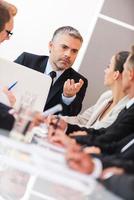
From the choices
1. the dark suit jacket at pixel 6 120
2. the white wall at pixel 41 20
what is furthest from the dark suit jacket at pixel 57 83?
the dark suit jacket at pixel 6 120

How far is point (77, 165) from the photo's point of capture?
877 mm

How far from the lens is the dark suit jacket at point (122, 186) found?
0.92m

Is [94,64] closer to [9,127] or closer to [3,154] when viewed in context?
[9,127]

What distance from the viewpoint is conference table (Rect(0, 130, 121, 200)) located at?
0.87 m

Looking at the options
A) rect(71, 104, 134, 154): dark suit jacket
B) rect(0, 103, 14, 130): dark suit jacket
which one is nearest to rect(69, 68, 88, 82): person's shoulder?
rect(71, 104, 134, 154): dark suit jacket

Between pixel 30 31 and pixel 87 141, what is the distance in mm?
1331

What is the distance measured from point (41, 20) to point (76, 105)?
0.67m

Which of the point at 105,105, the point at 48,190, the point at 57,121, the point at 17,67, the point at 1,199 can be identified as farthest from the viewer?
the point at 105,105

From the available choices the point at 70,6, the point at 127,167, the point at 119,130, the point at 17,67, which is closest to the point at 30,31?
the point at 70,6

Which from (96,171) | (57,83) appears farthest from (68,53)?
(96,171)

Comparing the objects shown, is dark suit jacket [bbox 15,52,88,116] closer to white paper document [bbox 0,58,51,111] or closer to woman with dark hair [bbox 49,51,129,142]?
woman with dark hair [bbox 49,51,129,142]

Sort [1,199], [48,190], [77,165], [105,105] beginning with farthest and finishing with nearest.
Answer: [105,105] → [1,199] → [48,190] → [77,165]

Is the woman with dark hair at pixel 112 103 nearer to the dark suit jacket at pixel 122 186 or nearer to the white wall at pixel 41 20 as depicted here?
the white wall at pixel 41 20

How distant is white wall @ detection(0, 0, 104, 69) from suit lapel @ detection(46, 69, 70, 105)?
0.98 feet
